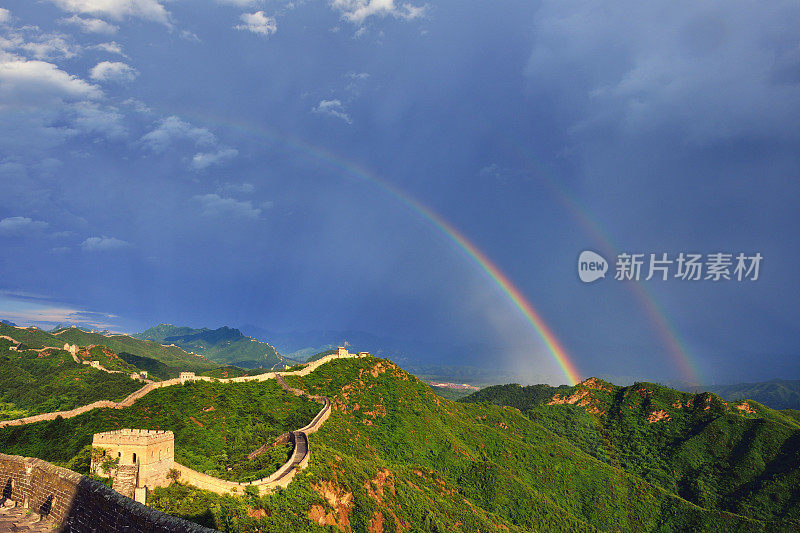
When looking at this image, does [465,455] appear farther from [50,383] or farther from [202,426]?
[50,383]

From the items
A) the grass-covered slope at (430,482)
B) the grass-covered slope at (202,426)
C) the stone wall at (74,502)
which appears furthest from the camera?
the grass-covered slope at (202,426)

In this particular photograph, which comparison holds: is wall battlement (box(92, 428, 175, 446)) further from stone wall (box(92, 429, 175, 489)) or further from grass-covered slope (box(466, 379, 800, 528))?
grass-covered slope (box(466, 379, 800, 528))

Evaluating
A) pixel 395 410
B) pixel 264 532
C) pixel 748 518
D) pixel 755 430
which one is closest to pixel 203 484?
pixel 264 532

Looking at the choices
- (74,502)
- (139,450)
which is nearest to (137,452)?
(139,450)

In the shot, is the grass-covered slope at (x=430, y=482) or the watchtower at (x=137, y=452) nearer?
the watchtower at (x=137, y=452)

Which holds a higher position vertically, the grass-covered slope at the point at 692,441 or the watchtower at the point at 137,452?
the grass-covered slope at the point at 692,441

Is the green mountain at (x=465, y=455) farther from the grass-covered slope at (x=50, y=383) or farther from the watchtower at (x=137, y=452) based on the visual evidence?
the grass-covered slope at (x=50, y=383)

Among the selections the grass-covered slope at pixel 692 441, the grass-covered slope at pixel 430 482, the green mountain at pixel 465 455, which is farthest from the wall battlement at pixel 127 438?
the grass-covered slope at pixel 692 441
